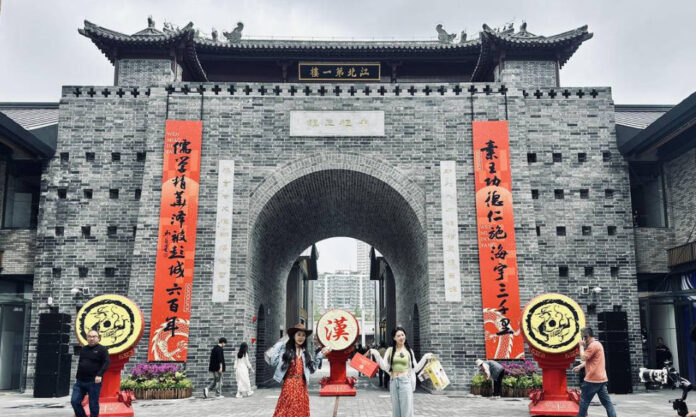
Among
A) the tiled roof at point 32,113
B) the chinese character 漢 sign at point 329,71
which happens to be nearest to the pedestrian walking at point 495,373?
the chinese character 漢 sign at point 329,71

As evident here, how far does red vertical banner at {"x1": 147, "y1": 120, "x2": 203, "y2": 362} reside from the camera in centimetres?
1451

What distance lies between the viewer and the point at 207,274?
15000 millimetres

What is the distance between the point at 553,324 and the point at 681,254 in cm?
784

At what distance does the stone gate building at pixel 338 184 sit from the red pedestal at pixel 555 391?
14.8 ft

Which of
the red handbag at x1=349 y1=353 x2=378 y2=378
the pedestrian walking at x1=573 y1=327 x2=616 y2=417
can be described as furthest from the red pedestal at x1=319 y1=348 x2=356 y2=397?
the pedestrian walking at x1=573 y1=327 x2=616 y2=417

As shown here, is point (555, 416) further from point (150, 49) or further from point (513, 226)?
point (150, 49)

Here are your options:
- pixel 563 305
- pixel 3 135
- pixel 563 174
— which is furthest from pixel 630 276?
pixel 3 135

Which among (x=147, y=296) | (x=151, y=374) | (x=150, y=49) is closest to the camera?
(x=151, y=374)

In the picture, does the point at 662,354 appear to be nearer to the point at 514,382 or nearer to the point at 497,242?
the point at 514,382

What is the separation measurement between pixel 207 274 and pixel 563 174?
9670mm

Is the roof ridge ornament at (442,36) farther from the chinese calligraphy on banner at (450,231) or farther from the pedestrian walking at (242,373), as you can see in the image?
the pedestrian walking at (242,373)

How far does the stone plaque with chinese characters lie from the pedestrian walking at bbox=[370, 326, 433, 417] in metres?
9.25

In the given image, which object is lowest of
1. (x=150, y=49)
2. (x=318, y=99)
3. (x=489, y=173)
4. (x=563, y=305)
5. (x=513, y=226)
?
(x=563, y=305)

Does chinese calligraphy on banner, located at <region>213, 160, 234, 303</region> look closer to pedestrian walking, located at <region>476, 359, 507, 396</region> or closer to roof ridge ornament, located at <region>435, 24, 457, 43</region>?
pedestrian walking, located at <region>476, 359, 507, 396</region>
